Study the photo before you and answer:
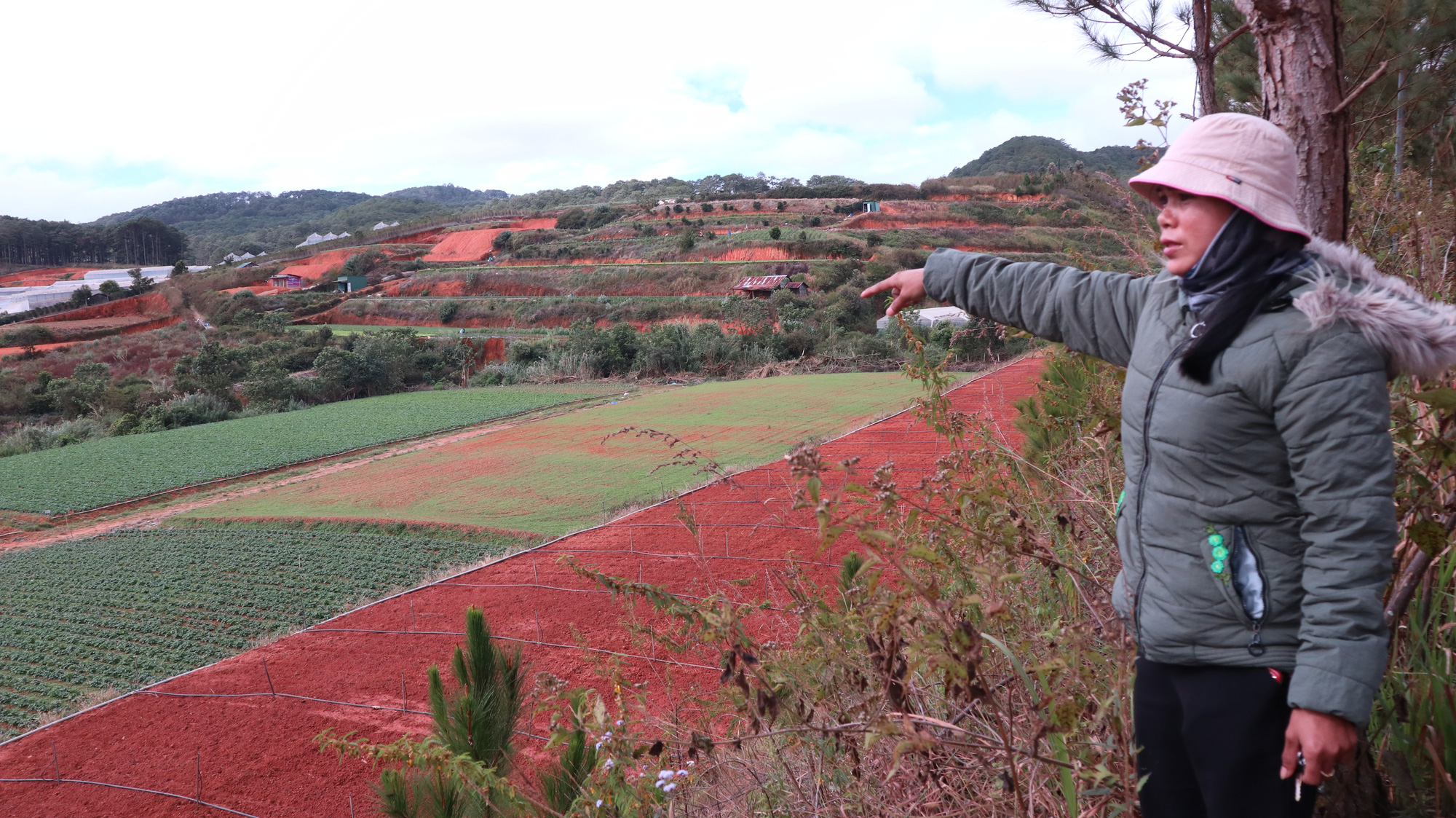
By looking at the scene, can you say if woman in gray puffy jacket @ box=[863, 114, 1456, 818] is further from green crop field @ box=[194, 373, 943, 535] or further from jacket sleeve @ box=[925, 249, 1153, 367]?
green crop field @ box=[194, 373, 943, 535]

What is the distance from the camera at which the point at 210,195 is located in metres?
136

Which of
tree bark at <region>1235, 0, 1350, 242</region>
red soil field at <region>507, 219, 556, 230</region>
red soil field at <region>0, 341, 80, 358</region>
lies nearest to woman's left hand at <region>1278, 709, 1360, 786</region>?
tree bark at <region>1235, 0, 1350, 242</region>

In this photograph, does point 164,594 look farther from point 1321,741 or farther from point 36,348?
point 36,348

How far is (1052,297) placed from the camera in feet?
5.90

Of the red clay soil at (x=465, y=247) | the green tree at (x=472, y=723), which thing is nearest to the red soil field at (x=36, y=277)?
the red clay soil at (x=465, y=247)

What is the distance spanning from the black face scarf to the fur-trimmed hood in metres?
0.07

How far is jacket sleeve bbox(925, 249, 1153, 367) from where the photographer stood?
1.75 metres

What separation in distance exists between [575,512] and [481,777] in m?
8.78

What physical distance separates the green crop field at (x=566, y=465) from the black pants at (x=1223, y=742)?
6.68 meters

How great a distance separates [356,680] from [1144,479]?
21.0 ft

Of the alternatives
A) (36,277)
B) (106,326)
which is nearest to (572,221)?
(106,326)

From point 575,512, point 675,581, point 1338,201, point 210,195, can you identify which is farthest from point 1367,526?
point 210,195

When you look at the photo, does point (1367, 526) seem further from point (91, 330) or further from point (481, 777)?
point (91, 330)

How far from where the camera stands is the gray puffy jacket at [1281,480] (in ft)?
4.10
